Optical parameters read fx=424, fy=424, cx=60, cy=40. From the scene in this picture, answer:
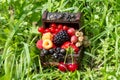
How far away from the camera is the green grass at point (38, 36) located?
2.82 meters

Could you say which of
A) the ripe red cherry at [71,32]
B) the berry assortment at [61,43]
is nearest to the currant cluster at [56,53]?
the berry assortment at [61,43]

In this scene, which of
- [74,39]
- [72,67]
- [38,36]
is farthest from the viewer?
[38,36]

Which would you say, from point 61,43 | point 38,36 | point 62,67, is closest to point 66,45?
point 61,43

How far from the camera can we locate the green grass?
2.82 m

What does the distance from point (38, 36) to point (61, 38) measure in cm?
25

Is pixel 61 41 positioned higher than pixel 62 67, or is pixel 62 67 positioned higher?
pixel 61 41

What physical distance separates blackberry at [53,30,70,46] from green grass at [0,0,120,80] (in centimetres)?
16

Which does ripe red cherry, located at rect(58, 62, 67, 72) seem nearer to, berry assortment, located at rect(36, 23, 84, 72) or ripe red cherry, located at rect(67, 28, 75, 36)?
berry assortment, located at rect(36, 23, 84, 72)

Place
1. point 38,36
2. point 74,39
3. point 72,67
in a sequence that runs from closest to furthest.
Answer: point 72,67, point 74,39, point 38,36

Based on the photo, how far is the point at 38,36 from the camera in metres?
3.14

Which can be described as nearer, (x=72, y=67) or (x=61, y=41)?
(x=72, y=67)

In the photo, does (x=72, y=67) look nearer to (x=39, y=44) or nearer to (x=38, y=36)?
(x=39, y=44)

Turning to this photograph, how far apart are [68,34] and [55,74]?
31cm

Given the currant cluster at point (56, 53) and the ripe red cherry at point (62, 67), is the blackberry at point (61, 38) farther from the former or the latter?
the ripe red cherry at point (62, 67)
